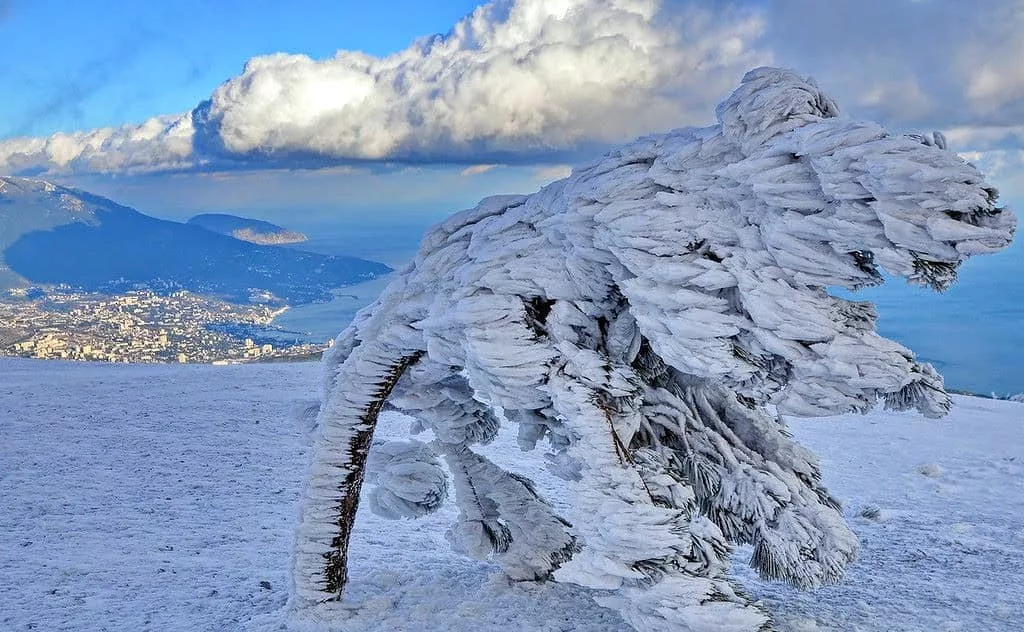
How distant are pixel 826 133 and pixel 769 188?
0.24 metres

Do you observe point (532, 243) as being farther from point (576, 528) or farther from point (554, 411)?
point (576, 528)

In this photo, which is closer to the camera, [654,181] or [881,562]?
[654,181]

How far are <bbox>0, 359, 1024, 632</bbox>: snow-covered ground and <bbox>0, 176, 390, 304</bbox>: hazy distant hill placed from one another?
34706mm

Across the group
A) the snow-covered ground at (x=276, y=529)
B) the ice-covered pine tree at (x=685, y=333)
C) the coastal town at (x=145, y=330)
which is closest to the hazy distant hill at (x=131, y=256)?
the coastal town at (x=145, y=330)

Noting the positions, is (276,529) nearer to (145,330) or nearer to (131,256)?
(145,330)

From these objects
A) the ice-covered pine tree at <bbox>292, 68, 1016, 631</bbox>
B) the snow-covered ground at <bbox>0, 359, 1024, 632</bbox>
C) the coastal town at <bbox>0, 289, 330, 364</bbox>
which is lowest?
the coastal town at <bbox>0, 289, 330, 364</bbox>

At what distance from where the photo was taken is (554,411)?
356 centimetres

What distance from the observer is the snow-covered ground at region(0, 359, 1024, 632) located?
187 inches

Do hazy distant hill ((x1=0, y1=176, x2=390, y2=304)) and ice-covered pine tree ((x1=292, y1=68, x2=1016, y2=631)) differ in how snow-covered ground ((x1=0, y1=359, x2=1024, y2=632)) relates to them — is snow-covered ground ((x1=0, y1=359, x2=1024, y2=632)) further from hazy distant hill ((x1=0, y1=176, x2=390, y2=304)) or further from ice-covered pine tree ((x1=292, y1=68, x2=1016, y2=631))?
hazy distant hill ((x1=0, y1=176, x2=390, y2=304))

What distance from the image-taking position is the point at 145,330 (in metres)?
28.2

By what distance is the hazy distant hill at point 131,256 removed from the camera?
2108 inches

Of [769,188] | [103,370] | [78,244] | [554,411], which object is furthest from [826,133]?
[78,244]

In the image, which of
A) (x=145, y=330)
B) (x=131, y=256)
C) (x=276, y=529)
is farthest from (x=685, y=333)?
(x=131, y=256)

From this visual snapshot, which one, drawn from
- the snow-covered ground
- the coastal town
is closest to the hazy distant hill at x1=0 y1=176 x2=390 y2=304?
the coastal town
